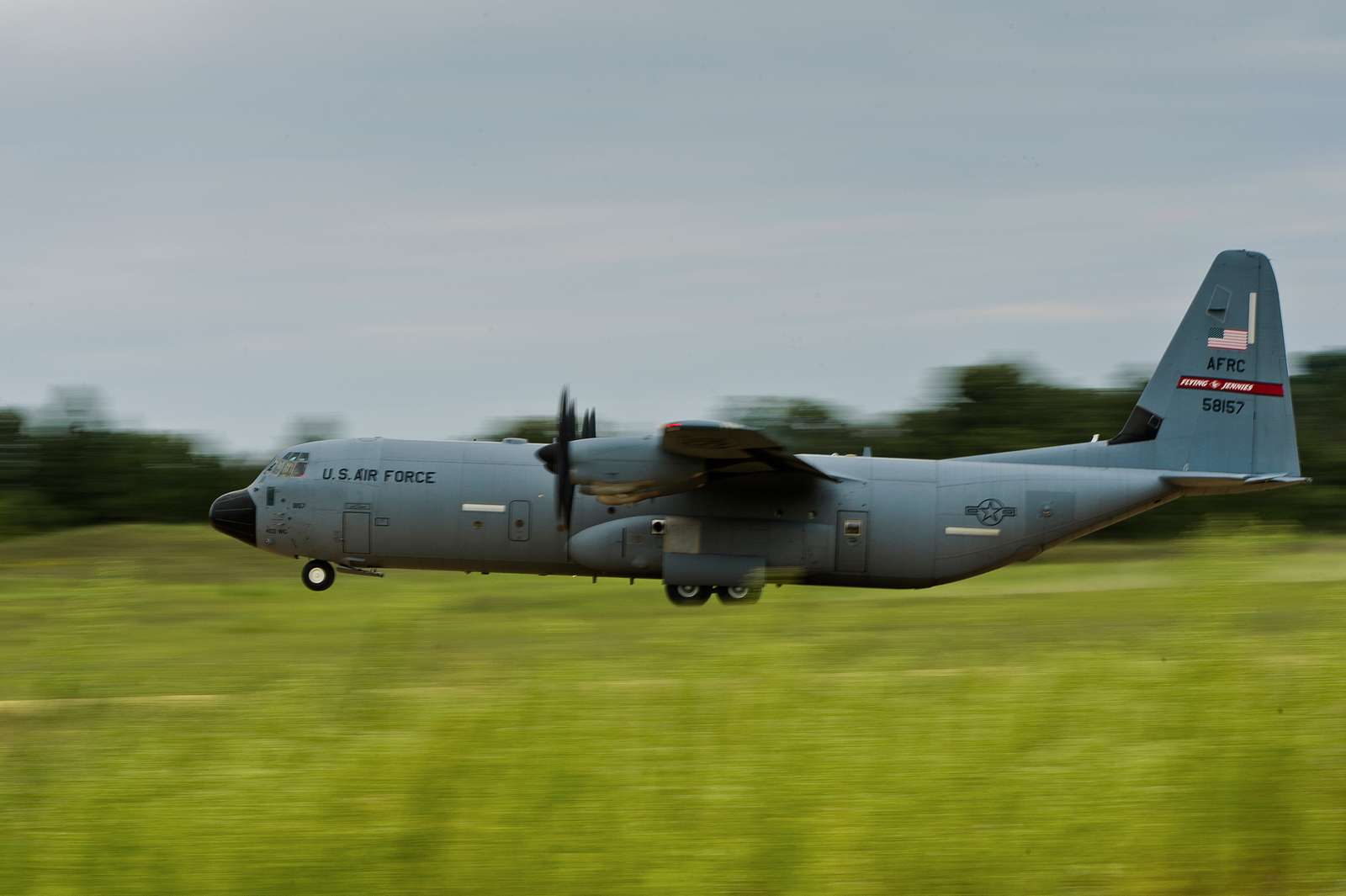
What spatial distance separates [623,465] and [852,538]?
350 centimetres

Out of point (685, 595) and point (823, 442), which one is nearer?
point (685, 595)

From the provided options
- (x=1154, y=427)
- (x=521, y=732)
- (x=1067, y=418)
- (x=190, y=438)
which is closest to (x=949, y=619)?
(x=1154, y=427)

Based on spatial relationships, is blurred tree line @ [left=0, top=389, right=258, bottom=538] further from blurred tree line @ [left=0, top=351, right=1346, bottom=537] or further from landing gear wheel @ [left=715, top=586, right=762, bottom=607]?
landing gear wheel @ [left=715, top=586, right=762, bottom=607]

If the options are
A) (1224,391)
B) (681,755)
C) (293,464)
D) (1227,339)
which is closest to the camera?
(681,755)

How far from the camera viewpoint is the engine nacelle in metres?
16.6

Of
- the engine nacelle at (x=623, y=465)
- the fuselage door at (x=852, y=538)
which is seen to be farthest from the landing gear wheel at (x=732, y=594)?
the engine nacelle at (x=623, y=465)

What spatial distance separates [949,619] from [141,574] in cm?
1035

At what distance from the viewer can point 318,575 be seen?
19.0m

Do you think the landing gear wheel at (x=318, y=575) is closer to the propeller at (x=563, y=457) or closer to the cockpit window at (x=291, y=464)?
the cockpit window at (x=291, y=464)

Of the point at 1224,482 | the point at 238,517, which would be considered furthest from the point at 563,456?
the point at 1224,482

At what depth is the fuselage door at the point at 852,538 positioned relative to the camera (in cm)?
1795

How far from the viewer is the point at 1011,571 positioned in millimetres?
22047

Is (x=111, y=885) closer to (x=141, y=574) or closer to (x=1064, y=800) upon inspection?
(x=141, y=574)

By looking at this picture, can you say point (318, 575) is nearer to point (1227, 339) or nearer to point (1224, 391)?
point (1224, 391)
